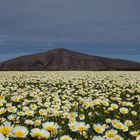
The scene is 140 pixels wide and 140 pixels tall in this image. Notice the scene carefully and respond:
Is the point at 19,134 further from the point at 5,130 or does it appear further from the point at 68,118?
the point at 68,118

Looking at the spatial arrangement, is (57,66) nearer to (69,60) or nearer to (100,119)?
(69,60)

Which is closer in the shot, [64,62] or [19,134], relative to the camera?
[19,134]

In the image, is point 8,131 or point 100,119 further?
point 100,119

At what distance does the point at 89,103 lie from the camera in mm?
6098

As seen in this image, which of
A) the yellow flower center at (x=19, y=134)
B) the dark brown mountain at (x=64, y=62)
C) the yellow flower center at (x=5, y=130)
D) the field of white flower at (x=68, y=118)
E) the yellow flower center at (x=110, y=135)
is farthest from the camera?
the dark brown mountain at (x=64, y=62)

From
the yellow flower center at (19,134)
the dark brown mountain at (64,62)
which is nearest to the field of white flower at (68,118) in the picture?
the yellow flower center at (19,134)

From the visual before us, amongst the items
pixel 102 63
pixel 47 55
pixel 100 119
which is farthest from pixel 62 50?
pixel 100 119

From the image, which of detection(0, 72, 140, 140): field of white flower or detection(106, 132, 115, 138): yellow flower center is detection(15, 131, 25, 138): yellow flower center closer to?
detection(0, 72, 140, 140): field of white flower

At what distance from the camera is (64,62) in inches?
4776

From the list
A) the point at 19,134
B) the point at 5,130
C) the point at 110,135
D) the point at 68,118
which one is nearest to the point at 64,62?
the point at 68,118

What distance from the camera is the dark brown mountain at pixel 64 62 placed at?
114 metres

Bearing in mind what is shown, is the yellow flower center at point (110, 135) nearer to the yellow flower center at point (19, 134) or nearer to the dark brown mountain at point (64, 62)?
the yellow flower center at point (19, 134)

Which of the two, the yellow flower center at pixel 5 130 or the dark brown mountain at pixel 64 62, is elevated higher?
the dark brown mountain at pixel 64 62

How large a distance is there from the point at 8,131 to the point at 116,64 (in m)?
120
